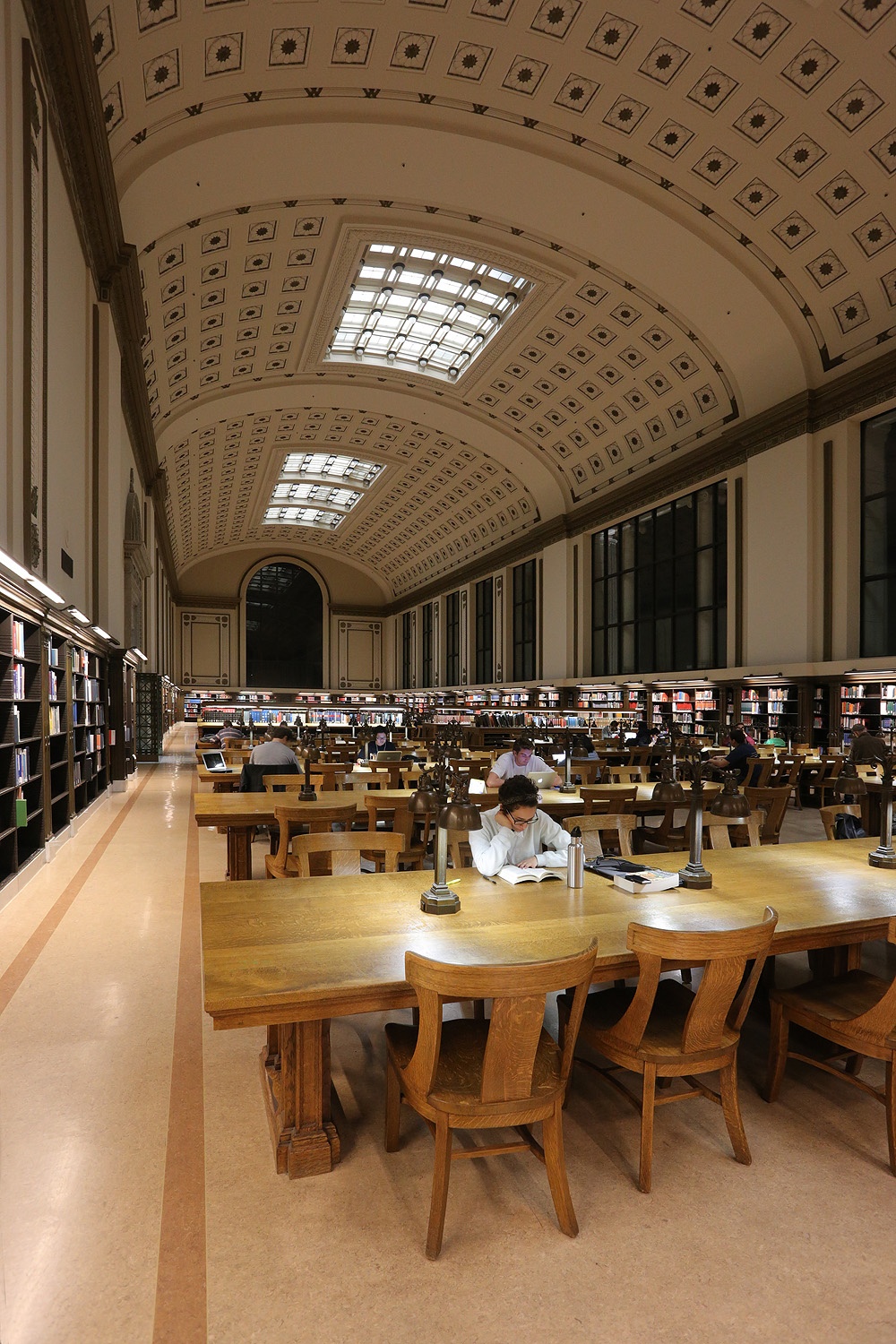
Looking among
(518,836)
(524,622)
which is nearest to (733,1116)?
(518,836)

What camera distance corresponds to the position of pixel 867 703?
1384 cm

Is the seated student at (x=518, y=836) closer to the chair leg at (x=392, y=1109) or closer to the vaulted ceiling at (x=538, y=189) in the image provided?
the chair leg at (x=392, y=1109)

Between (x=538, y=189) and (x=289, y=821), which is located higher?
(x=538, y=189)

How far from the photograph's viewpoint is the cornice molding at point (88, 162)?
6.95m

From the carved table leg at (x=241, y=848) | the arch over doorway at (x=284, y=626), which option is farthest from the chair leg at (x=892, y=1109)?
the arch over doorway at (x=284, y=626)

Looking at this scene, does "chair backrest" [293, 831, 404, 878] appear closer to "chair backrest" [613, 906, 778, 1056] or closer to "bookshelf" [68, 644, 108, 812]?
"chair backrest" [613, 906, 778, 1056]

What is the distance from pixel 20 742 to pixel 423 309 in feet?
50.6

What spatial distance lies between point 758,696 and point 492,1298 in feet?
50.3

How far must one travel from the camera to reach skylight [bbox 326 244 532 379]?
16125 millimetres

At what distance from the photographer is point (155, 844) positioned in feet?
26.7

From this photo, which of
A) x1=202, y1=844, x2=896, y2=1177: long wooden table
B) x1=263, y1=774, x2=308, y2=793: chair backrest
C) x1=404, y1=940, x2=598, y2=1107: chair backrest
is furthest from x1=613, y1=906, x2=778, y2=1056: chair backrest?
x1=263, y1=774, x2=308, y2=793: chair backrest

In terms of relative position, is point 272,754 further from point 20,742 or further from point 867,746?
point 867,746

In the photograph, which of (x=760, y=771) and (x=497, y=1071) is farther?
(x=760, y=771)

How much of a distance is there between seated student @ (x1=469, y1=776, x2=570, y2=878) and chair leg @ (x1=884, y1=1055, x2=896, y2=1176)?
1.53m
